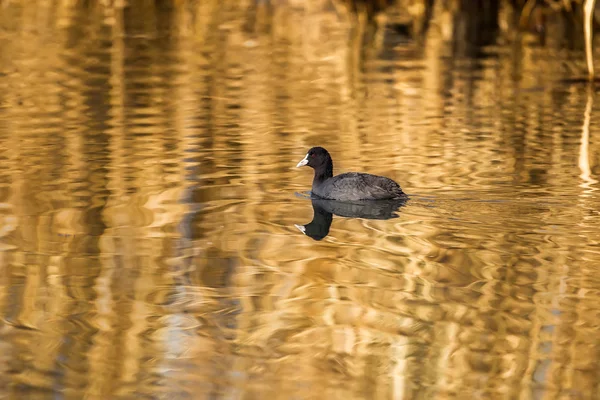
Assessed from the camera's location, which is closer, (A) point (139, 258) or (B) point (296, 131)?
(A) point (139, 258)

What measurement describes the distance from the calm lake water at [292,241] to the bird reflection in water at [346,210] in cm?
3

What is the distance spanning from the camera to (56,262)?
7.17 metres

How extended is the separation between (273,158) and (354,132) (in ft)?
5.80

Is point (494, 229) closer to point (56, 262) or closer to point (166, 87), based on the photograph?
point (56, 262)

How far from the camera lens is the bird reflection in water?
8211 millimetres

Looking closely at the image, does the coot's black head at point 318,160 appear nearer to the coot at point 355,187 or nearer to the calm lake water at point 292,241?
the coot at point 355,187

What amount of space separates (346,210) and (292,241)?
1.09 m

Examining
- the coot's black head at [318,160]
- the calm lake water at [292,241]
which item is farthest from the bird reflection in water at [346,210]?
the coot's black head at [318,160]

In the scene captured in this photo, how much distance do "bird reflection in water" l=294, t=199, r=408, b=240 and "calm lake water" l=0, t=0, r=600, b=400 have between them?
1.3 inches

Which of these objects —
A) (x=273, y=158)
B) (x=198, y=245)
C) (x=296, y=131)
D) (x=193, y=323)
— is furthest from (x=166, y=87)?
(x=193, y=323)

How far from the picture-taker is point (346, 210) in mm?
8742

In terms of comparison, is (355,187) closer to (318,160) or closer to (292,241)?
(318,160)

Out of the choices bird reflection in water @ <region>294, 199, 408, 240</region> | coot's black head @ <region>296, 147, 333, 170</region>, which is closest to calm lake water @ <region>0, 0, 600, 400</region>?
bird reflection in water @ <region>294, 199, 408, 240</region>

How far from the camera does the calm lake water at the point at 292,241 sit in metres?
5.45
